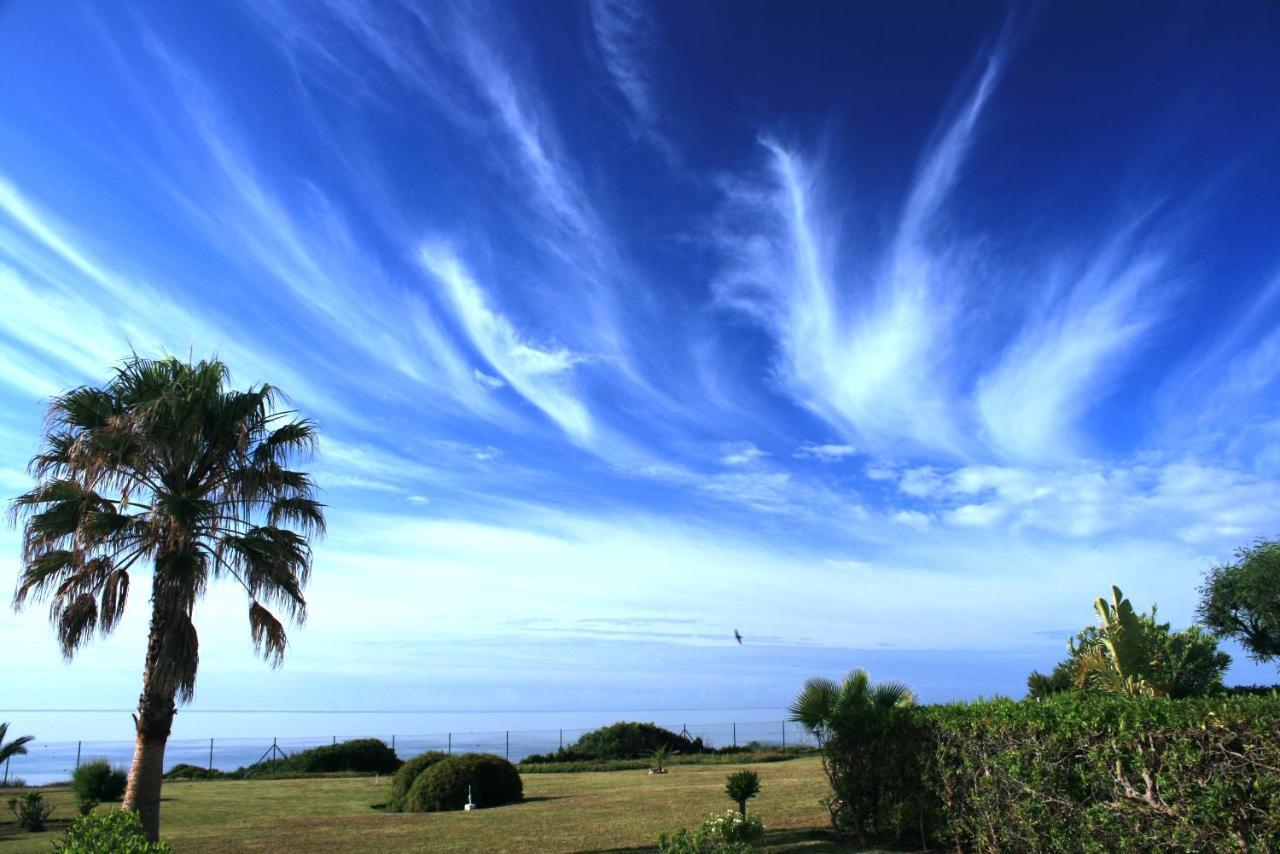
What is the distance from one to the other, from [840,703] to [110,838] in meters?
12.4

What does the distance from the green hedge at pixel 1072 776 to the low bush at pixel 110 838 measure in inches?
388

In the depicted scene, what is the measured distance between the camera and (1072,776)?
33.9 ft

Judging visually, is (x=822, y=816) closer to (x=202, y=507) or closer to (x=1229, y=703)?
(x=1229, y=703)

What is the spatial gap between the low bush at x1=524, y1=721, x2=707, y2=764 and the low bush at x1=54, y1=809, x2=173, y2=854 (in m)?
36.9

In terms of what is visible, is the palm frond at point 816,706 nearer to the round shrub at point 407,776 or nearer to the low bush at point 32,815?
the round shrub at point 407,776

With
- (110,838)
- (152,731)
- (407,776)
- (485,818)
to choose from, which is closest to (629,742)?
(407,776)

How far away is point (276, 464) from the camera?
604 inches

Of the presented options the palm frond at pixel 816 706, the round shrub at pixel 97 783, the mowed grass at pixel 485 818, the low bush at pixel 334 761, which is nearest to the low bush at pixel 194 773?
the low bush at pixel 334 761

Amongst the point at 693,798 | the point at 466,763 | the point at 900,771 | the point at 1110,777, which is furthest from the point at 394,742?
the point at 1110,777

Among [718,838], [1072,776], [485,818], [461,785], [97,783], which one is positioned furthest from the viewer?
[97,783]

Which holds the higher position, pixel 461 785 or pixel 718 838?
pixel 718 838

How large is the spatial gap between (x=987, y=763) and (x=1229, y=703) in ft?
11.1

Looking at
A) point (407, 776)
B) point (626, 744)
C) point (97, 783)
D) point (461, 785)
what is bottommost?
point (626, 744)

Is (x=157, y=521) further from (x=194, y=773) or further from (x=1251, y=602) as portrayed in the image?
(x=1251, y=602)
